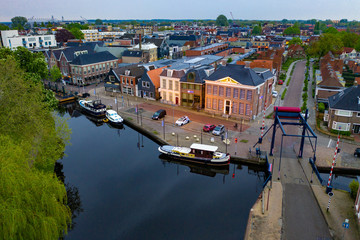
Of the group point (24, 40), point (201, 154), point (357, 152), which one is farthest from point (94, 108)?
point (24, 40)

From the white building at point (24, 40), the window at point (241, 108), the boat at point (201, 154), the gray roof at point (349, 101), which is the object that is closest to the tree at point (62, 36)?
the white building at point (24, 40)

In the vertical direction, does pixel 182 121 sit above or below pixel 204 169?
above

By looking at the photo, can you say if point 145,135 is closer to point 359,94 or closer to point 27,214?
point 27,214

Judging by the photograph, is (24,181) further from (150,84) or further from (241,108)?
(150,84)

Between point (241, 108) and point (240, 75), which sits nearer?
point (240, 75)

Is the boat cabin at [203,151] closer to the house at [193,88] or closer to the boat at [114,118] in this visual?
the house at [193,88]

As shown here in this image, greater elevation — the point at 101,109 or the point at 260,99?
the point at 260,99

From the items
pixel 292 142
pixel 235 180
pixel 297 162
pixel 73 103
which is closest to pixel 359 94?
pixel 292 142
